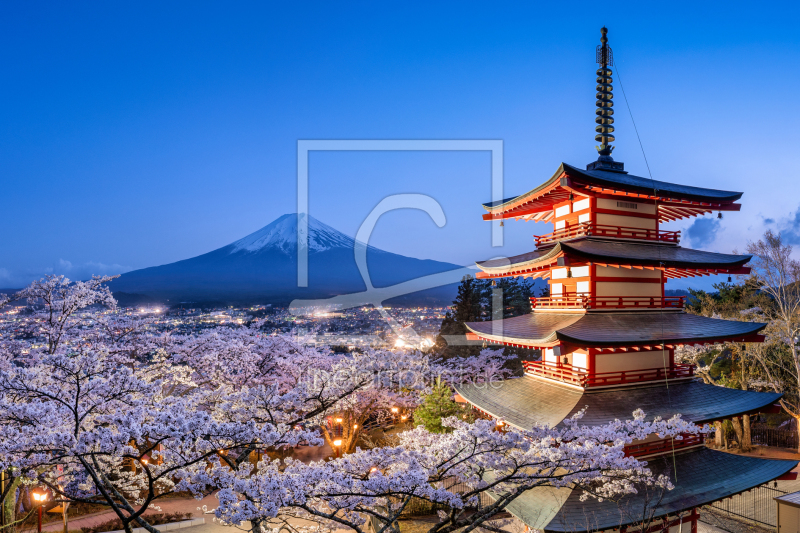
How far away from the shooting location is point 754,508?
1383cm

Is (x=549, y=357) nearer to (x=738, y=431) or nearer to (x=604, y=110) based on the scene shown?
(x=604, y=110)

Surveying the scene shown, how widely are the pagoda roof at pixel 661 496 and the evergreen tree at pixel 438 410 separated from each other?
7400 millimetres

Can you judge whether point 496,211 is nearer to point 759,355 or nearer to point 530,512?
point 530,512

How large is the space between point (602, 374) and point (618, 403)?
2.56ft

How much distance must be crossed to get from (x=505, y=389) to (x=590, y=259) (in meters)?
4.85

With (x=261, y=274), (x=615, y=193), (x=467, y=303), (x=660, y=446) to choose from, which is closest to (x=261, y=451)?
(x=660, y=446)

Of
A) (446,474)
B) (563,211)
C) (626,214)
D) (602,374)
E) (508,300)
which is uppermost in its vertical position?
(563,211)

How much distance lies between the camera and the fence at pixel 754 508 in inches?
518

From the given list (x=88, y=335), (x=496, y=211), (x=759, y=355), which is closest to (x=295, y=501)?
(x=496, y=211)

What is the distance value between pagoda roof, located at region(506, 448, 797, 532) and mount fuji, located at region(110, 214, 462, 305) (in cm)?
3834

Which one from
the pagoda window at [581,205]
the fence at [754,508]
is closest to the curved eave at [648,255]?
the pagoda window at [581,205]

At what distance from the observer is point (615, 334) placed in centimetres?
991

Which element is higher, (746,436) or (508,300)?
(508,300)

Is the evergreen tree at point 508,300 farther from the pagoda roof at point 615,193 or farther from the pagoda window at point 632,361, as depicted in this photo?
the pagoda window at point 632,361
